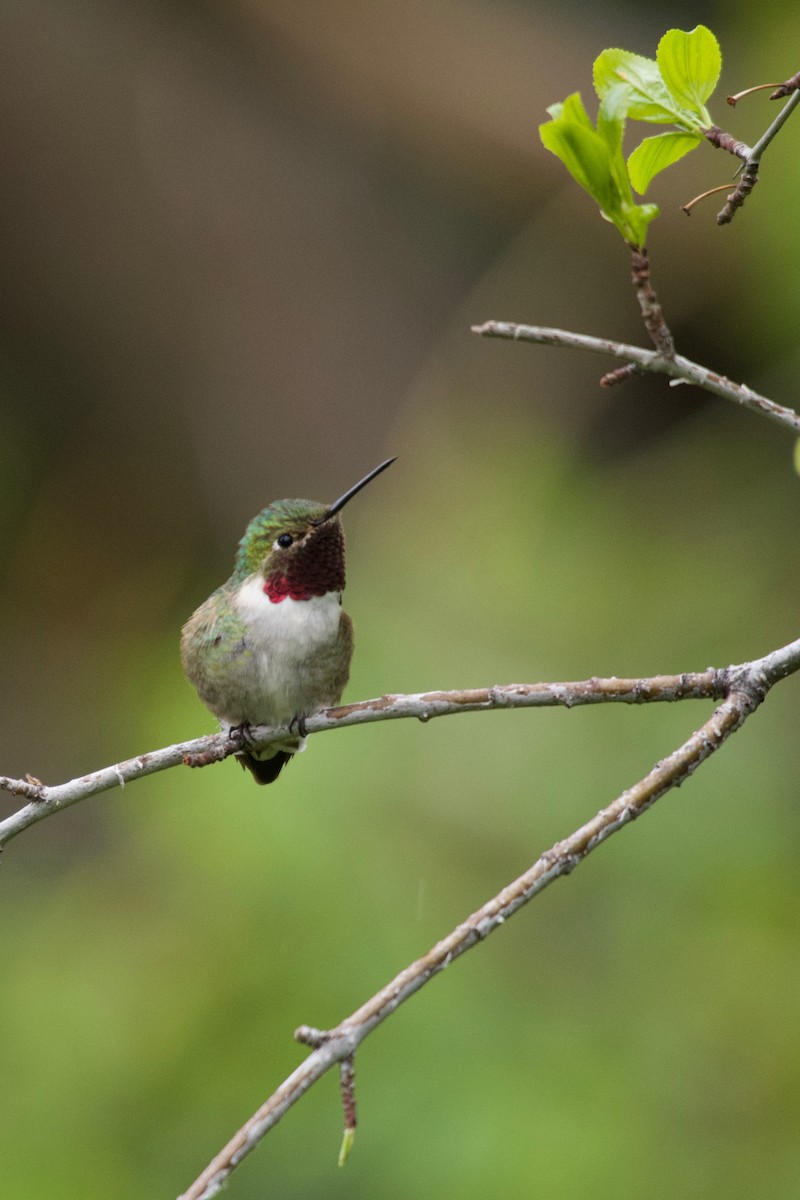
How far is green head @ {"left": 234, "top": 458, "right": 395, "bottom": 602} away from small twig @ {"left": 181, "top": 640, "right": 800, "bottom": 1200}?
1817 millimetres

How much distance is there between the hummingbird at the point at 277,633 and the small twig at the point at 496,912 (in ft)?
5.51

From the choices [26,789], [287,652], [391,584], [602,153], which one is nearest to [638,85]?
[602,153]

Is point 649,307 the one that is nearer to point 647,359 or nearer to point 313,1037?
point 647,359

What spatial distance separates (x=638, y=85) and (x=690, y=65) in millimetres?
91

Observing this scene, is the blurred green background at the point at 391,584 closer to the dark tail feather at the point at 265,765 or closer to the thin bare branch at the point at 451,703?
the dark tail feather at the point at 265,765

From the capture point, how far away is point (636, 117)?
2.27 meters

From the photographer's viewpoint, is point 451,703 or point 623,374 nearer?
point 623,374

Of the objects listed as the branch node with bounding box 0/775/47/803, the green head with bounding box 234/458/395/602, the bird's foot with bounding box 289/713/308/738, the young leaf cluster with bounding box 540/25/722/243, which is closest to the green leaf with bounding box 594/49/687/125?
the young leaf cluster with bounding box 540/25/722/243

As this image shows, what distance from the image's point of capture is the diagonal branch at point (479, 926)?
1903 millimetres

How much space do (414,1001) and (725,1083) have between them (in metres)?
1.35

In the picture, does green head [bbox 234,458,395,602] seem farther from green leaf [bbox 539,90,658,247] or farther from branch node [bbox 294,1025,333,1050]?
branch node [bbox 294,1025,333,1050]

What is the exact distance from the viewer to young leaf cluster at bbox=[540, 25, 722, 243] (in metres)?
2.12

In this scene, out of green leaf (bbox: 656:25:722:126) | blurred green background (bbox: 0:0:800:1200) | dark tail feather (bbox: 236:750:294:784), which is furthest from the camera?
blurred green background (bbox: 0:0:800:1200)

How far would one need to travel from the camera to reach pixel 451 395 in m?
10.3
